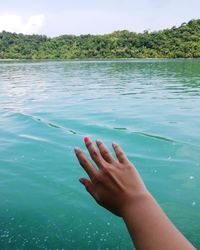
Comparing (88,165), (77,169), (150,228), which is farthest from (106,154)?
(77,169)

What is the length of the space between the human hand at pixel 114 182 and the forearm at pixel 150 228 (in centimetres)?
3

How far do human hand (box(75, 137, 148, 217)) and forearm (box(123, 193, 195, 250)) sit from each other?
0.10 ft

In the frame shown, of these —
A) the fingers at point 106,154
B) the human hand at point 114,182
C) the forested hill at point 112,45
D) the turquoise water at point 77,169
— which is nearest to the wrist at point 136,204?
the human hand at point 114,182

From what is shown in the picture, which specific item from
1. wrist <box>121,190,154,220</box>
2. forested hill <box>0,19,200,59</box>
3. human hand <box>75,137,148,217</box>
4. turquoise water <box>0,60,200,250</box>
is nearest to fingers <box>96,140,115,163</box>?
human hand <box>75,137,148,217</box>

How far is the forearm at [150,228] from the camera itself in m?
1.18

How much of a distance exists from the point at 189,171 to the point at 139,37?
122346mm

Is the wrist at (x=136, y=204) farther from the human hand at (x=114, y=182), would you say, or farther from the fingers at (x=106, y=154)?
the fingers at (x=106, y=154)

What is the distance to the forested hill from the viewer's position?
106 metres

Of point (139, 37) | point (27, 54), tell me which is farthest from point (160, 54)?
point (27, 54)

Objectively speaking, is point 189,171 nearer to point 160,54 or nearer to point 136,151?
point 136,151

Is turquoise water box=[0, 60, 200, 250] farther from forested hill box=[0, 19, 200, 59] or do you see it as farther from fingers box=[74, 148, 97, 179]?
forested hill box=[0, 19, 200, 59]

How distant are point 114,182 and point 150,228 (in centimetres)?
22

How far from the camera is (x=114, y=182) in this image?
1.34m

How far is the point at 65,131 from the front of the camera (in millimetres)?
10047
